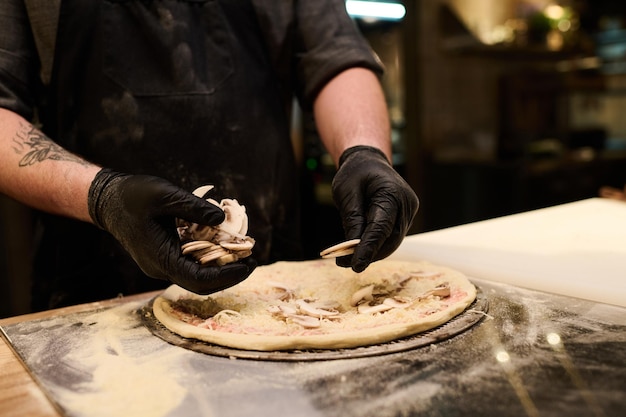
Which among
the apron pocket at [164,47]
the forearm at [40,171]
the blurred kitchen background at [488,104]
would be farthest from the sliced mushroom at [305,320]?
the blurred kitchen background at [488,104]

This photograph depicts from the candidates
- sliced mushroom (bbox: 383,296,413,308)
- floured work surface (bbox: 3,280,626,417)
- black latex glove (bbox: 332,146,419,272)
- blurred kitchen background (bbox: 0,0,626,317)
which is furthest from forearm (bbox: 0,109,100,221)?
blurred kitchen background (bbox: 0,0,626,317)

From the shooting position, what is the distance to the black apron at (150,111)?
65.9 inches

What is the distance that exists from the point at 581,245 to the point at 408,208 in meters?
0.68

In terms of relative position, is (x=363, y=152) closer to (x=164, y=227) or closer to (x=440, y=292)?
(x=440, y=292)

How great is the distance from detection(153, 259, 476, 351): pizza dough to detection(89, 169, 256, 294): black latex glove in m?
0.10

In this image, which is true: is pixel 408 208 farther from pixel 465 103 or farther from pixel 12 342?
pixel 465 103

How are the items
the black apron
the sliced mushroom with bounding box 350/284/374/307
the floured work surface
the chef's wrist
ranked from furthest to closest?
the black apron
the chef's wrist
the sliced mushroom with bounding box 350/284/374/307
the floured work surface

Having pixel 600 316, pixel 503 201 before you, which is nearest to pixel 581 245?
pixel 600 316

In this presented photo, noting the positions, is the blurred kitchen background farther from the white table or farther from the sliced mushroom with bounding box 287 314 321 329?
the sliced mushroom with bounding box 287 314 321 329

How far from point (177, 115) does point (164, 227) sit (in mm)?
623

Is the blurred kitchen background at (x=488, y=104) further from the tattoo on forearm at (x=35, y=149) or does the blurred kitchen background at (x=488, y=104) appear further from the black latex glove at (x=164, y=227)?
the black latex glove at (x=164, y=227)

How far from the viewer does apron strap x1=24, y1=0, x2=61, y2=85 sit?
1.58 m

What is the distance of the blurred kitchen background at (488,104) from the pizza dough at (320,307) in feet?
9.01

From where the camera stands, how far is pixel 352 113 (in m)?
1.81
